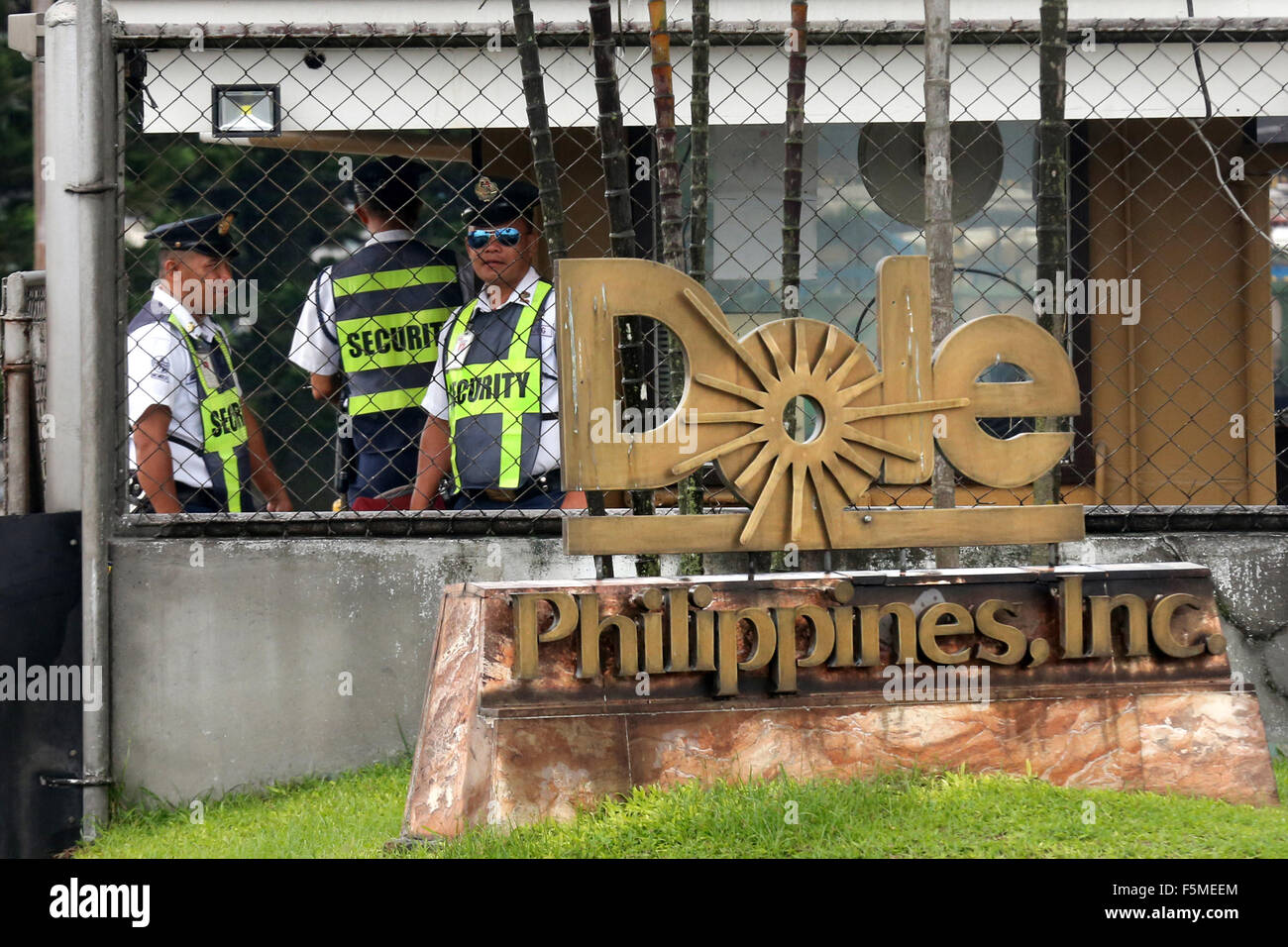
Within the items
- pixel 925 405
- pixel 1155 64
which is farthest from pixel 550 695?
pixel 1155 64

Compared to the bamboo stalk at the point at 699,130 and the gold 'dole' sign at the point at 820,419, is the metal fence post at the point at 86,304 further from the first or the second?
the bamboo stalk at the point at 699,130

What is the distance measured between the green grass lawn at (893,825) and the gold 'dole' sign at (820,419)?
0.67 m

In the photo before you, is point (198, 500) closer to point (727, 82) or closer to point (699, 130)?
point (699, 130)

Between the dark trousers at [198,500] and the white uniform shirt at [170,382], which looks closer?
the white uniform shirt at [170,382]

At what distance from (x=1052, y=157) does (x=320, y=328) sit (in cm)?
278

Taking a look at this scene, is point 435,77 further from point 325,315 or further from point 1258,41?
point 1258,41

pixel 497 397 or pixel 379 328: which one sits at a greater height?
pixel 379 328

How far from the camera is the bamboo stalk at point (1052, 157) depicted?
434 centimetres

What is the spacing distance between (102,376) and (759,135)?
3.05 meters

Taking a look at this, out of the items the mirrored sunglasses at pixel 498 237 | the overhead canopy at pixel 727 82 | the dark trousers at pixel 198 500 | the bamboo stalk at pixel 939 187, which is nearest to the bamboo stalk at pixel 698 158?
the bamboo stalk at pixel 939 187

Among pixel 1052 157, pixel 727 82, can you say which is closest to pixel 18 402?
pixel 727 82

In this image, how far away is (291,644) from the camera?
16.4ft

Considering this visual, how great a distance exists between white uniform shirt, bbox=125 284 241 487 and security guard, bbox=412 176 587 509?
0.83m

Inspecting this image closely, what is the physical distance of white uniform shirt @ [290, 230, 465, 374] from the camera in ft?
18.2
